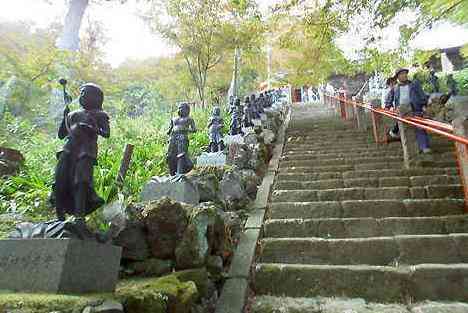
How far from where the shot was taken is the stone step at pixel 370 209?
466 centimetres

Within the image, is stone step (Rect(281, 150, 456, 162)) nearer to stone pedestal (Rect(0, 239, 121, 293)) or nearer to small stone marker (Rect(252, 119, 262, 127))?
small stone marker (Rect(252, 119, 262, 127))

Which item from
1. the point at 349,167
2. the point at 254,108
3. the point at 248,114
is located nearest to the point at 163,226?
the point at 349,167

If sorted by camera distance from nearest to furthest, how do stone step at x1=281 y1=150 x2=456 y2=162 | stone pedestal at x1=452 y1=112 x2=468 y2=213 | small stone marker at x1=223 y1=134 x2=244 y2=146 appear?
stone pedestal at x1=452 y1=112 x2=468 y2=213 → small stone marker at x1=223 y1=134 x2=244 y2=146 → stone step at x1=281 y1=150 x2=456 y2=162

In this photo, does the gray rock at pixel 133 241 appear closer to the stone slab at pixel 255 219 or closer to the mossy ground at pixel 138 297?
the mossy ground at pixel 138 297

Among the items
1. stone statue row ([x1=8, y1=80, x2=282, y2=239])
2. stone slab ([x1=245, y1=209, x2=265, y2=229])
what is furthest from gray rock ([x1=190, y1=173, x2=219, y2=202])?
stone statue row ([x1=8, y1=80, x2=282, y2=239])

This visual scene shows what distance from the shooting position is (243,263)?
370cm

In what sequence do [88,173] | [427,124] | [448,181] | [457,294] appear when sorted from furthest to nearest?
1. [448,181]
2. [427,124]
3. [457,294]
4. [88,173]

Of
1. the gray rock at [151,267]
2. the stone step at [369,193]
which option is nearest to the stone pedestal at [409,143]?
the stone step at [369,193]

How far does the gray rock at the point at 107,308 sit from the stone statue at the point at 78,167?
658 mm

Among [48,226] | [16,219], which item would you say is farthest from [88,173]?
[16,219]

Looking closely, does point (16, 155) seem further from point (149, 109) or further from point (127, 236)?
point (149, 109)

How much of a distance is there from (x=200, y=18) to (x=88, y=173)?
9639 millimetres

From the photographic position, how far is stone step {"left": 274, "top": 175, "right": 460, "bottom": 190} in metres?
Answer: 5.53

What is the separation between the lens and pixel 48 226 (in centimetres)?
234
